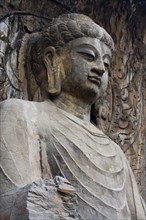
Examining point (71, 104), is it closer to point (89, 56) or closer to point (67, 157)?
point (89, 56)

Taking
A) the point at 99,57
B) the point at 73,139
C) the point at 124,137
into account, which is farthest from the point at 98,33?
the point at 124,137

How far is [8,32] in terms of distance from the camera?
7.32 metres

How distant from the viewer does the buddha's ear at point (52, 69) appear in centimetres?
666

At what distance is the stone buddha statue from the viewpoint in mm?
6176

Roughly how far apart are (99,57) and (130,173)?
0.72 m

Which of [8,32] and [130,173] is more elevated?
[8,32]

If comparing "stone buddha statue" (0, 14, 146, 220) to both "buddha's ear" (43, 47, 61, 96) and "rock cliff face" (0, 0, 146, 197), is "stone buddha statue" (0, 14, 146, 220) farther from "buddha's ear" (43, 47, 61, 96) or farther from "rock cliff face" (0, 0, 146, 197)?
"rock cliff face" (0, 0, 146, 197)

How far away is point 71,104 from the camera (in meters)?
6.68

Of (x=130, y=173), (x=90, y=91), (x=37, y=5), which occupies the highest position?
(x=37, y=5)

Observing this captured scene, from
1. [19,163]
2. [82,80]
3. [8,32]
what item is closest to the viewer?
[19,163]

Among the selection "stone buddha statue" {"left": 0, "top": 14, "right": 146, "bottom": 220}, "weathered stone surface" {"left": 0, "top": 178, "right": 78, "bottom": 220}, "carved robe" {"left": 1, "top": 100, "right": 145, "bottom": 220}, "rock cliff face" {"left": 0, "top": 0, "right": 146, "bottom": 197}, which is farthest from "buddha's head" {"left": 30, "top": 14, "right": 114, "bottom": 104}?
"weathered stone surface" {"left": 0, "top": 178, "right": 78, "bottom": 220}

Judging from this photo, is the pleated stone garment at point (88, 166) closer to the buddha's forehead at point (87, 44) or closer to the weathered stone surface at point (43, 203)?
the buddha's forehead at point (87, 44)

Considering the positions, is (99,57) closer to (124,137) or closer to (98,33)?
(98,33)

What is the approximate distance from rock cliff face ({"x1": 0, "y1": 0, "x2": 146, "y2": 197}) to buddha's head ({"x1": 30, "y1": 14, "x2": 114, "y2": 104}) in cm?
33
